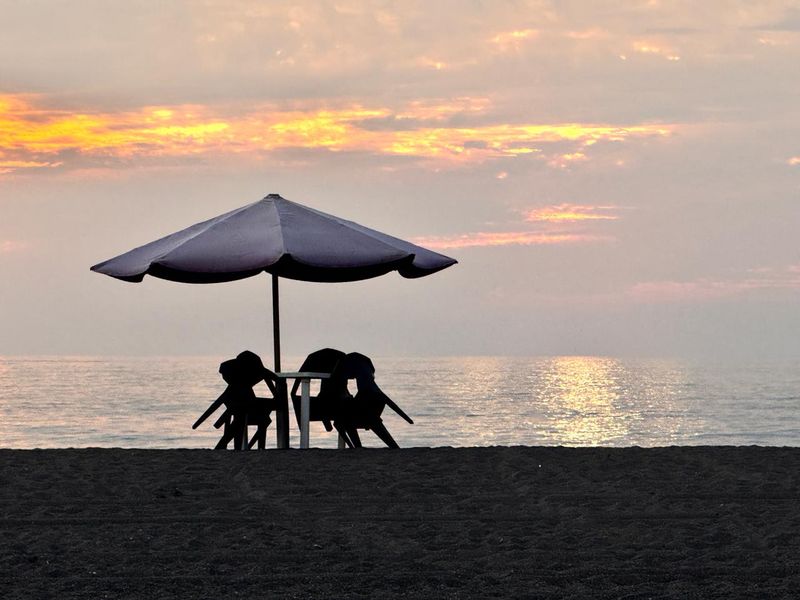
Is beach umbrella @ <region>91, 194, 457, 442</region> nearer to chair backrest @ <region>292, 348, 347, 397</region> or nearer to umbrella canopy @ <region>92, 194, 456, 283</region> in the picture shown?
umbrella canopy @ <region>92, 194, 456, 283</region>

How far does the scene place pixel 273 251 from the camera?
11.1 meters

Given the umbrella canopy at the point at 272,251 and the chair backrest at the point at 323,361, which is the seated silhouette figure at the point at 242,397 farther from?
the umbrella canopy at the point at 272,251

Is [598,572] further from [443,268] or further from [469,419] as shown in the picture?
[469,419]

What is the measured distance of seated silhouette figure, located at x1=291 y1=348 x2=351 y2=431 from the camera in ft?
39.7

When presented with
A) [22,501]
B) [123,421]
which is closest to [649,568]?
[22,501]

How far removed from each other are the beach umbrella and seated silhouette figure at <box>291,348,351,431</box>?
54 cm

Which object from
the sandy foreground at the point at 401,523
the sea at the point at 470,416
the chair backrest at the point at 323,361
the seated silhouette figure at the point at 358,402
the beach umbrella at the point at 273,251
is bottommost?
Result: the sea at the point at 470,416

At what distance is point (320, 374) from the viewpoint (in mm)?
11914

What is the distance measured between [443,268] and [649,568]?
6401 millimetres

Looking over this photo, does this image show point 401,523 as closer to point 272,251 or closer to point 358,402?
point 272,251

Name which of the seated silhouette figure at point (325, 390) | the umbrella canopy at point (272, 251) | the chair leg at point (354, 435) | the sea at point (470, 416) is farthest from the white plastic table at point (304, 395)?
the sea at point (470, 416)

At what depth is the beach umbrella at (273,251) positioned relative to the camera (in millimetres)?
11125

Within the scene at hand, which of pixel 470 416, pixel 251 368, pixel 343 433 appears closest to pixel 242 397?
pixel 251 368

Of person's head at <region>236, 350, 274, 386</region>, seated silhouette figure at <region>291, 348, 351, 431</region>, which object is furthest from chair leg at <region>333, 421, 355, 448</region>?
person's head at <region>236, 350, 274, 386</region>
